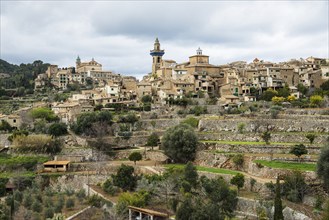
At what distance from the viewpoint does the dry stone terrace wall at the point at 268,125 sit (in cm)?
4044

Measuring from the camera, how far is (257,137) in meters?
40.4

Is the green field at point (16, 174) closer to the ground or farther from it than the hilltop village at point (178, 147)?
closer to the ground

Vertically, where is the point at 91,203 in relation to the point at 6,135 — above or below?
below

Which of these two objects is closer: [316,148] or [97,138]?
[316,148]

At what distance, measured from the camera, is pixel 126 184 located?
3238 cm

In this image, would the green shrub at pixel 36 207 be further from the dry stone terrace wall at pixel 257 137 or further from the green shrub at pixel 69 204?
the dry stone terrace wall at pixel 257 137

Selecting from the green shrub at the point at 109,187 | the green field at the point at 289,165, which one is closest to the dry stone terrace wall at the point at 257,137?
the green field at the point at 289,165

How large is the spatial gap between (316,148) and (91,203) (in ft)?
58.0

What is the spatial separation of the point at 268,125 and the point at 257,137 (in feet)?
8.24

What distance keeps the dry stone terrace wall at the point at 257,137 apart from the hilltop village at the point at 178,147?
10 centimetres


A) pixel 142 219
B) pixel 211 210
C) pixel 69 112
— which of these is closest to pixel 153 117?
pixel 69 112

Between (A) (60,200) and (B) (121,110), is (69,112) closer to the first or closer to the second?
(B) (121,110)

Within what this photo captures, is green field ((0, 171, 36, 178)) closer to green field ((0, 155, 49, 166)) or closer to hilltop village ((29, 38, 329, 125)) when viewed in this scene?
green field ((0, 155, 49, 166))

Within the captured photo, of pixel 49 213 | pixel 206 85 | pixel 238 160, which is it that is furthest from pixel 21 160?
pixel 206 85
